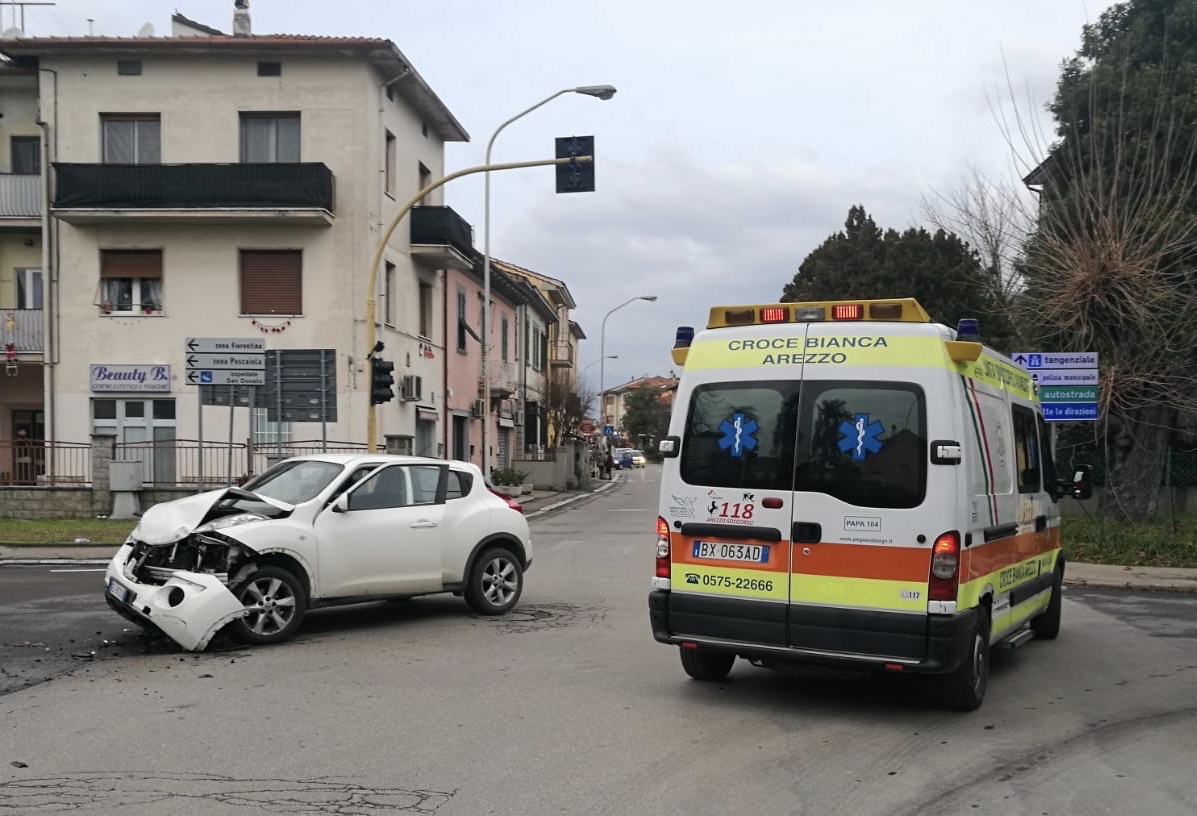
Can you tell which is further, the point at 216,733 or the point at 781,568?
the point at 781,568

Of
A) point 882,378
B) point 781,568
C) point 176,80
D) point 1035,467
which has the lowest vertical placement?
point 781,568

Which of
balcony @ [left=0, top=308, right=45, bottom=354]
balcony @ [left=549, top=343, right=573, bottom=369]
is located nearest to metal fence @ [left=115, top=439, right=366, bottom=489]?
balcony @ [left=0, top=308, right=45, bottom=354]

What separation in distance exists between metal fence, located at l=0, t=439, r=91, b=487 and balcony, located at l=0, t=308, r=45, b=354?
359 cm

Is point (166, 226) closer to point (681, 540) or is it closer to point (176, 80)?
point (176, 80)

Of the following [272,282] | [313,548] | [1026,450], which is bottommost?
[313,548]

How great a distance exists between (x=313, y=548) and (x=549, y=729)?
140 inches

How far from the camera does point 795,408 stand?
22.1 feet

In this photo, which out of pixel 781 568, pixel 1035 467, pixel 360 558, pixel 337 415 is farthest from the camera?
pixel 337 415

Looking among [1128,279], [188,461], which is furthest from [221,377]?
[1128,279]

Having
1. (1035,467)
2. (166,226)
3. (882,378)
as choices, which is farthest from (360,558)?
(166,226)

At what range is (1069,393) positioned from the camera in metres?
17.7

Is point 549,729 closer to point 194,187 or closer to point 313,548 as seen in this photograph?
point 313,548

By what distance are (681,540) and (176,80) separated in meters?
23.2

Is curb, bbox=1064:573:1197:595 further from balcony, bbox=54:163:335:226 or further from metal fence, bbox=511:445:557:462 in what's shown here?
metal fence, bbox=511:445:557:462
